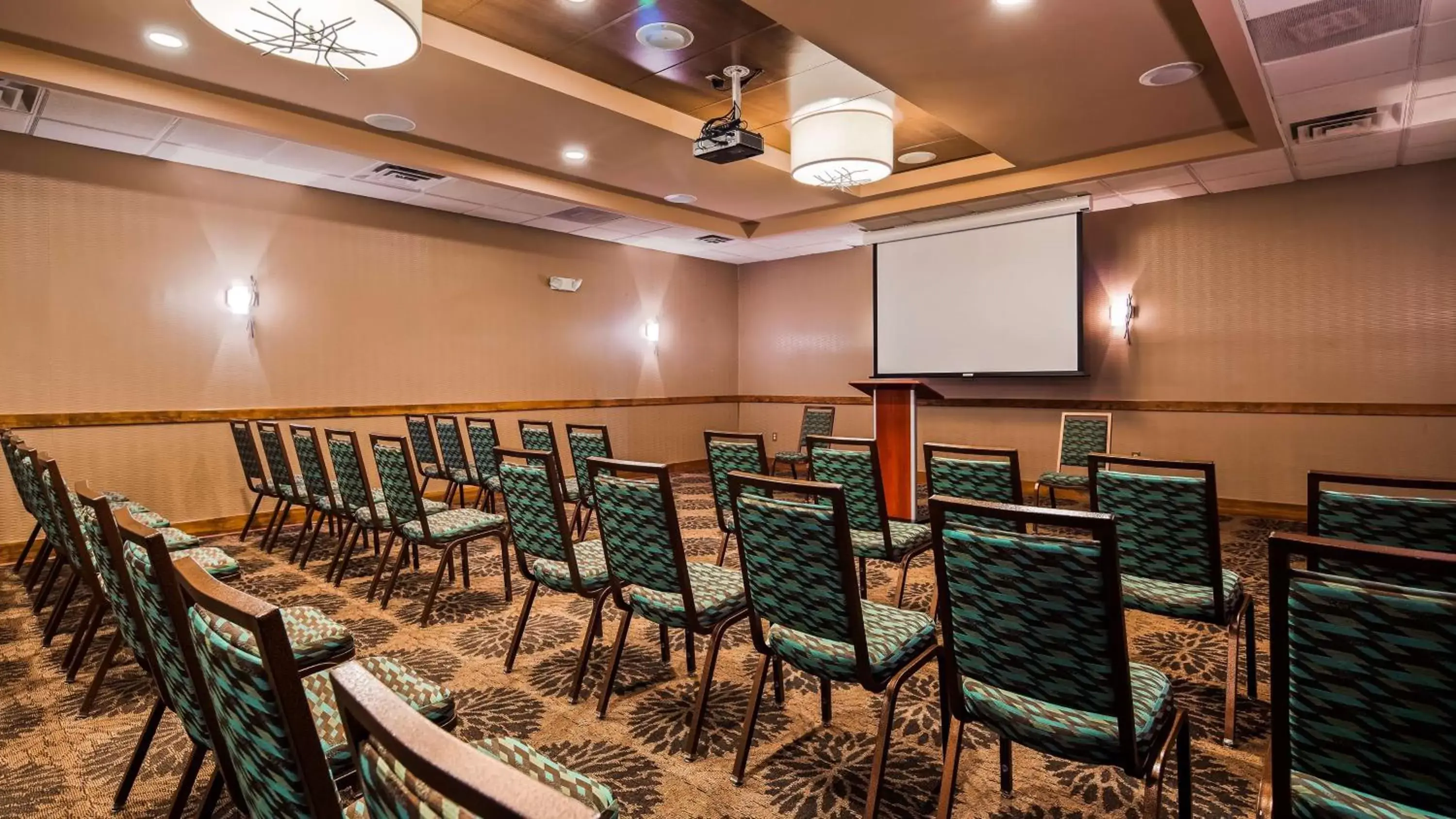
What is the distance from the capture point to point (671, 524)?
231cm

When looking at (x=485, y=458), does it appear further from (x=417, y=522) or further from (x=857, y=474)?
(x=857, y=474)

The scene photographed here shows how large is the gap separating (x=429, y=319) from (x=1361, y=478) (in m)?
6.93

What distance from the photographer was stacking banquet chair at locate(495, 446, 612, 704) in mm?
2725

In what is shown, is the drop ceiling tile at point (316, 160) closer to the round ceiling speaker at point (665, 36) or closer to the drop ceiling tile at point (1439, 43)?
the round ceiling speaker at point (665, 36)

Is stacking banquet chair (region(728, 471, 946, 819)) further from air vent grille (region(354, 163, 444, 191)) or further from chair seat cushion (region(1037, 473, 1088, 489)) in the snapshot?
air vent grille (region(354, 163, 444, 191))

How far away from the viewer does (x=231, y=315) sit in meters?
5.76

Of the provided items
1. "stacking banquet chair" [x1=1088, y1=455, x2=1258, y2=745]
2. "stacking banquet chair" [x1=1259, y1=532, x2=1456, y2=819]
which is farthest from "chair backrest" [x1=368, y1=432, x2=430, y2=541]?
"stacking banquet chair" [x1=1259, y1=532, x2=1456, y2=819]

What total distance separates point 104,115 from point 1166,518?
20.1ft

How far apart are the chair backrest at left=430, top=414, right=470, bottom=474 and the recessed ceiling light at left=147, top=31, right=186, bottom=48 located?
2.62 m

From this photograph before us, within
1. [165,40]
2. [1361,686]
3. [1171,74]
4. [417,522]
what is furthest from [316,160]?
[1361,686]

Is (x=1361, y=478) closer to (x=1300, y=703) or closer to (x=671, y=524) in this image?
(x=1300, y=703)

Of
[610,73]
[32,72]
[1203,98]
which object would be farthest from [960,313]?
[32,72]

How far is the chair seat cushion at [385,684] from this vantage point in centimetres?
151

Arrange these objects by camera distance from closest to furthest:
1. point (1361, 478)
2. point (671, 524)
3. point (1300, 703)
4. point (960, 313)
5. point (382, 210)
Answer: point (1300, 703)
point (1361, 478)
point (671, 524)
point (382, 210)
point (960, 313)
